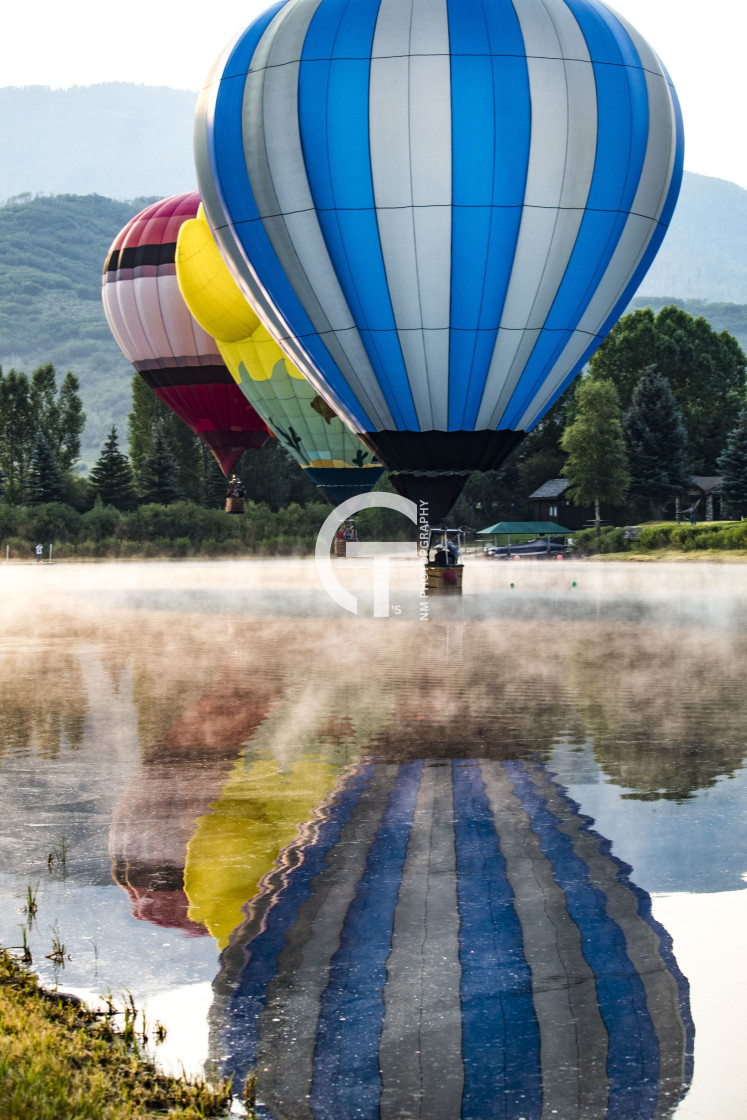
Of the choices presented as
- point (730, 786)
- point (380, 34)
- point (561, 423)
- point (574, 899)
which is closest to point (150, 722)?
point (730, 786)

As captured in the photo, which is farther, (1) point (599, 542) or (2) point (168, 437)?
(2) point (168, 437)

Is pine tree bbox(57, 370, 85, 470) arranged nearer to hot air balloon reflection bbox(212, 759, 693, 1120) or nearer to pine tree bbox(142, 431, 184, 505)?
pine tree bbox(142, 431, 184, 505)

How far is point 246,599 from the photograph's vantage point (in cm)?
3438

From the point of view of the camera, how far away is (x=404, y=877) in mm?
8242

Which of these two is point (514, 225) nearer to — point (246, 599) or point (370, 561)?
point (246, 599)

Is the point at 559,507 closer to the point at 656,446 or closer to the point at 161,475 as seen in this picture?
the point at 656,446

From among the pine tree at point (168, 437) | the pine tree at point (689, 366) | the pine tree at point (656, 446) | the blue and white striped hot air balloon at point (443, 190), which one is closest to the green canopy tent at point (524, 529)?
the pine tree at point (656, 446)

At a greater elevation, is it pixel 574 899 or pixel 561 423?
pixel 561 423

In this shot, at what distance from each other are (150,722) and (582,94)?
44.1 feet

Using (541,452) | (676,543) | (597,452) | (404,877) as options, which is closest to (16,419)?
(541,452)

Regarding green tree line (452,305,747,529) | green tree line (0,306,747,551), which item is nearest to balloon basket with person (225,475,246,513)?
green tree line (0,306,747,551)

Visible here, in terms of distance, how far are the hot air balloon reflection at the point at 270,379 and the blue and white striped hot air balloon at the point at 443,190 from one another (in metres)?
11.8

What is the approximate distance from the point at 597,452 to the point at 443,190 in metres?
62.7

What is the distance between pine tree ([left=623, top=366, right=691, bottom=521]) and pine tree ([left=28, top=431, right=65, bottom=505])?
37101 mm
